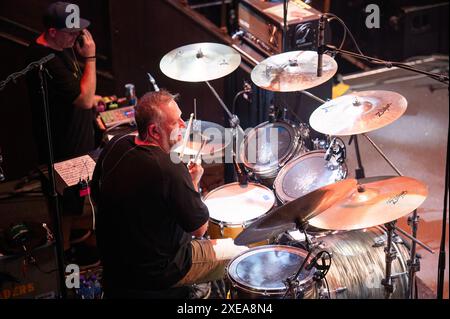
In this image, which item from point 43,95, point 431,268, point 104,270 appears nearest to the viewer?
point 43,95

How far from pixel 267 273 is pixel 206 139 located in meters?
1.26

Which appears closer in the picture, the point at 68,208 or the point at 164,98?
the point at 164,98

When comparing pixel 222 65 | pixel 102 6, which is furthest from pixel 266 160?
pixel 102 6

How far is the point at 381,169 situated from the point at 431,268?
53.6 inches

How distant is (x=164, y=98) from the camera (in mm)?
3715

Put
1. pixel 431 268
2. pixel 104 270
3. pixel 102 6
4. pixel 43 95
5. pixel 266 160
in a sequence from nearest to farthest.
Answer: pixel 43 95 → pixel 104 270 → pixel 266 160 → pixel 431 268 → pixel 102 6

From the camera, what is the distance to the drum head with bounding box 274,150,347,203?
160 inches

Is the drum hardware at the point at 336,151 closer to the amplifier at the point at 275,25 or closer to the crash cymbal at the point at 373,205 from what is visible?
the crash cymbal at the point at 373,205

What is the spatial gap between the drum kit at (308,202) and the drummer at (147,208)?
1.04 ft

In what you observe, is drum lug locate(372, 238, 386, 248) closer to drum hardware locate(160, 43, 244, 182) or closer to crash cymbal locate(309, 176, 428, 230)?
crash cymbal locate(309, 176, 428, 230)

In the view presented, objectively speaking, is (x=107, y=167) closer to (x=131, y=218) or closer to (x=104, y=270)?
(x=131, y=218)

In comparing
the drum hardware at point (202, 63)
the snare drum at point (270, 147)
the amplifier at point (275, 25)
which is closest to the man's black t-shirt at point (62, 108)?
the drum hardware at point (202, 63)

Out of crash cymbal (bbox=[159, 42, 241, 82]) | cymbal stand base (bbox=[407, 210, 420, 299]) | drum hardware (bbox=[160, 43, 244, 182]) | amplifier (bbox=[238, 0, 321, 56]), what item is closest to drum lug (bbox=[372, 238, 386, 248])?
cymbal stand base (bbox=[407, 210, 420, 299])

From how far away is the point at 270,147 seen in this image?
4660mm
